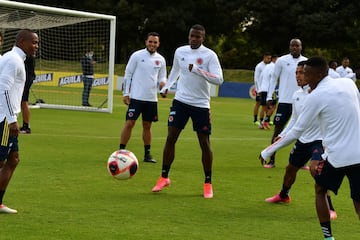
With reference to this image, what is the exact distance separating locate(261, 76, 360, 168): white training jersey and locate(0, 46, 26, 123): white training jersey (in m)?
3.06

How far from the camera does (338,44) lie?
52.8 meters

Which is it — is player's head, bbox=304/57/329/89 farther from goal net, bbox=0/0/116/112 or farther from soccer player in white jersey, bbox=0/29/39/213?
goal net, bbox=0/0/116/112

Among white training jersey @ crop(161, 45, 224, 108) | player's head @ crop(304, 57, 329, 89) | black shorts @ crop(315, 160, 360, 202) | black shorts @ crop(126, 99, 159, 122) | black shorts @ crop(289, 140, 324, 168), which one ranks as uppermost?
player's head @ crop(304, 57, 329, 89)

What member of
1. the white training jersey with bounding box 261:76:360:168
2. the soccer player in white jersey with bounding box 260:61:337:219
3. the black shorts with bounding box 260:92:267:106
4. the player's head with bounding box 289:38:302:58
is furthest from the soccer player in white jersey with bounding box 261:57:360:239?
the black shorts with bounding box 260:92:267:106

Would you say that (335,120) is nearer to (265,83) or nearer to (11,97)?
(11,97)

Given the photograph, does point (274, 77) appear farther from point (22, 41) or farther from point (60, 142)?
point (22, 41)

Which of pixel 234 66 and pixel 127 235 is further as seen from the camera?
pixel 234 66

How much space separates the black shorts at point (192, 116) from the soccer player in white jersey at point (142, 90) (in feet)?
9.57

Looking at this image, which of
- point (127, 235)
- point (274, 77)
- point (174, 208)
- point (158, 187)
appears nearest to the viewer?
point (127, 235)

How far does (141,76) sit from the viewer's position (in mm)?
13039

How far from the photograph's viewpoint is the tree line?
49906 millimetres

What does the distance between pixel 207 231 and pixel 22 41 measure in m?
2.83

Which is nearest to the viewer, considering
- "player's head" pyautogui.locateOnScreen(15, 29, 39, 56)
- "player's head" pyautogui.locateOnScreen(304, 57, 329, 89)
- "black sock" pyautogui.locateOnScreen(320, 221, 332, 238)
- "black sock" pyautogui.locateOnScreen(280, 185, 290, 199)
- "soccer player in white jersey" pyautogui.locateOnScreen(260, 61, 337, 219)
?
"player's head" pyautogui.locateOnScreen(304, 57, 329, 89)

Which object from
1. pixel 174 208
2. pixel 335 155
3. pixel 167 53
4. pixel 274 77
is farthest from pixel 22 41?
pixel 167 53
